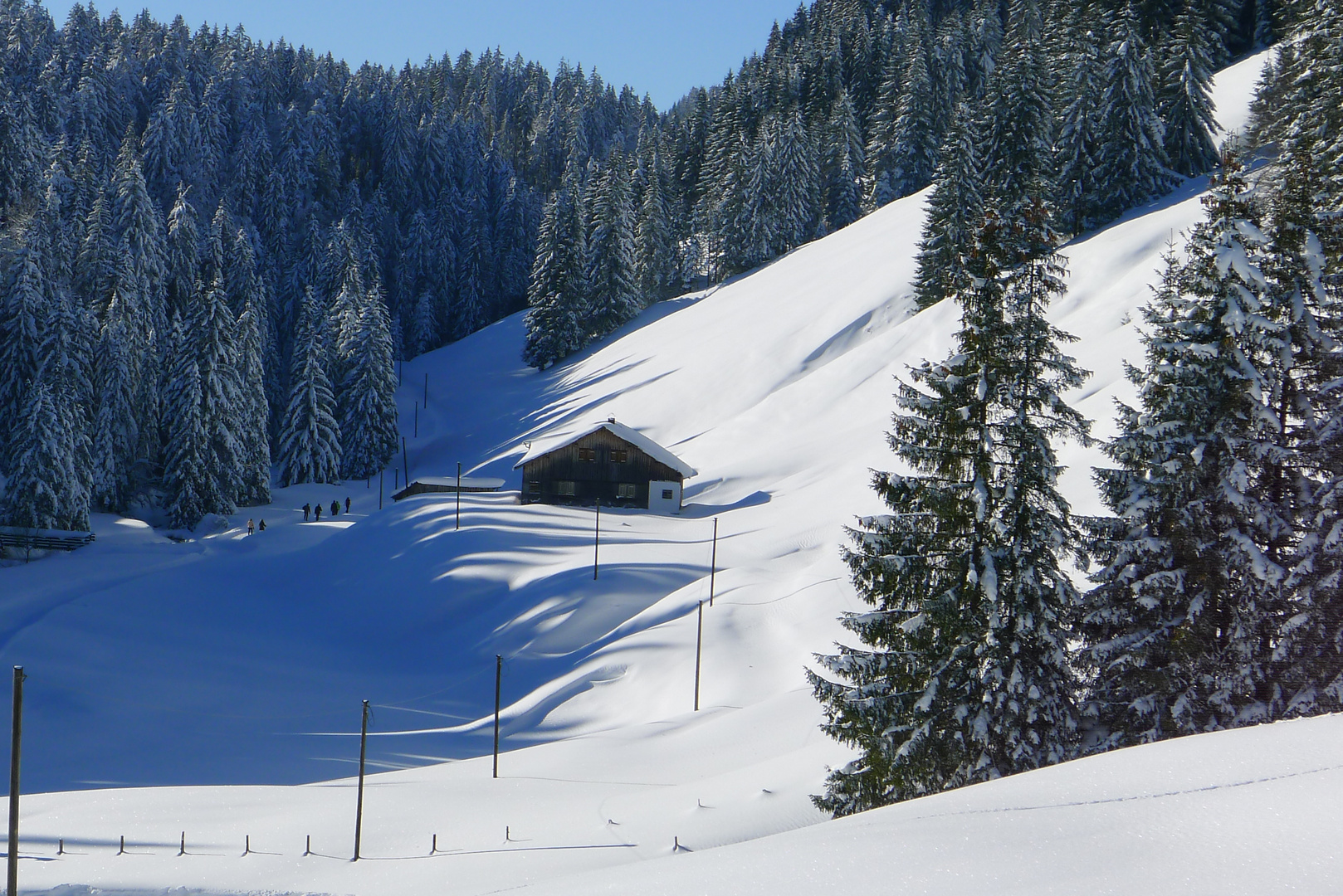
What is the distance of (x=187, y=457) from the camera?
170ft

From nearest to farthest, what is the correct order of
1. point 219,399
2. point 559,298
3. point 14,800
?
1. point 14,800
2. point 219,399
3. point 559,298

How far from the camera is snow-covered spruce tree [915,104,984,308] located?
5097 centimetres

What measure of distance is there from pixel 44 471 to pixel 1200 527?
45.9 meters

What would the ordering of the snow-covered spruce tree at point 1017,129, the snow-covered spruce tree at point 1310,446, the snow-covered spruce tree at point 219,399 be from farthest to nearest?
1. the snow-covered spruce tree at point 219,399
2. the snow-covered spruce tree at point 1017,129
3. the snow-covered spruce tree at point 1310,446

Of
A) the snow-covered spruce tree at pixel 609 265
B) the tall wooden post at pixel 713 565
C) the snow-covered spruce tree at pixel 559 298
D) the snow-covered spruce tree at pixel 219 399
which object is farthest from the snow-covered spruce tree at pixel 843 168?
the snow-covered spruce tree at pixel 219 399

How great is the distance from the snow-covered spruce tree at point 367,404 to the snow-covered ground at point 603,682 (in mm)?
2022

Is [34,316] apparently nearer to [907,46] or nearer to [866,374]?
[866,374]

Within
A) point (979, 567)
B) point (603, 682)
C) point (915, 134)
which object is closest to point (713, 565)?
point (603, 682)

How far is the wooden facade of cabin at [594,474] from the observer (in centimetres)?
5103

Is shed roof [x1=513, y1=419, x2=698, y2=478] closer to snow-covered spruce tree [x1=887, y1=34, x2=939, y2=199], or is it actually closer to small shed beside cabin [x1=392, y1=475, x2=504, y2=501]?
small shed beside cabin [x1=392, y1=475, x2=504, y2=501]

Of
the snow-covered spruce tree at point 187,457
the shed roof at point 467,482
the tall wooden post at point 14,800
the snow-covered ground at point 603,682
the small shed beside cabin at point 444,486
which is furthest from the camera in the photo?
the shed roof at point 467,482

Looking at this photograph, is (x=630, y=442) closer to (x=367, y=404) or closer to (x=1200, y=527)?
(x=367, y=404)

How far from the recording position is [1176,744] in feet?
34.9

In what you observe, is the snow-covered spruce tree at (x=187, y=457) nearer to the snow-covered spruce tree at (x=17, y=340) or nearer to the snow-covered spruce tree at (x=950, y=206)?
the snow-covered spruce tree at (x=17, y=340)
